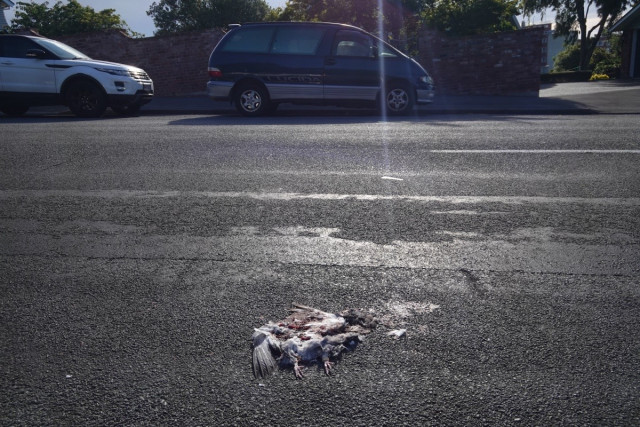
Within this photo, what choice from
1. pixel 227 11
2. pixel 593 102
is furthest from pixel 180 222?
pixel 227 11

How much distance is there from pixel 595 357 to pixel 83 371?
225cm

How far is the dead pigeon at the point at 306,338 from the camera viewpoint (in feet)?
8.71

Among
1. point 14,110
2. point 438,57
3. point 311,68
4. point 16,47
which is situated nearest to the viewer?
point 311,68

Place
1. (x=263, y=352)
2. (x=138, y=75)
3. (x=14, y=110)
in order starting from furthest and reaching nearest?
(x=14, y=110), (x=138, y=75), (x=263, y=352)

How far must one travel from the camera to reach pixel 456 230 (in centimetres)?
440

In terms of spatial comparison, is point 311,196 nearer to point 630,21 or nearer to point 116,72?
point 116,72

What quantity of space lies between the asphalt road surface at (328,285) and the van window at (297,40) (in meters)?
6.31

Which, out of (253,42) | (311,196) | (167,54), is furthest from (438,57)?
(311,196)

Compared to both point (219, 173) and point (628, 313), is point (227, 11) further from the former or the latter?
point (628, 313)

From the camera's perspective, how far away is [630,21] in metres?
32.9

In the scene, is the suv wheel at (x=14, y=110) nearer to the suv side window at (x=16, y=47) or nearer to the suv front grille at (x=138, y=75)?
the suv side window at (x=16, y=47)

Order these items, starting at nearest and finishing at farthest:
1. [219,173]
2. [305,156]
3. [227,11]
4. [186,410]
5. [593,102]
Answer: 1. [186,410]
2. [219,173]
3. [305,156]
4. [593,102]
5. [227,11]

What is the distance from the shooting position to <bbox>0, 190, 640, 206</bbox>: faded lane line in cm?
516

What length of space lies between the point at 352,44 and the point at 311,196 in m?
8.24
